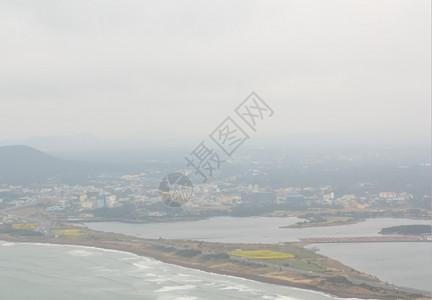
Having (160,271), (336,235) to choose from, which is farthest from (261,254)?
(336,235)

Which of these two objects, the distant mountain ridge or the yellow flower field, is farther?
the distant mountain ridge

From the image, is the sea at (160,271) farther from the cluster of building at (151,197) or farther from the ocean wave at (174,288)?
the cluster of building at (151,197)

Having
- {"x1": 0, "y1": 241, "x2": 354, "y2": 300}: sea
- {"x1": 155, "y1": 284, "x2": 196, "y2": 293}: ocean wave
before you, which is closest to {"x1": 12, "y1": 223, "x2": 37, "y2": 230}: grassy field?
{"x1": 0, "y1": 241, "x2": 354, "y2": 300}: sea

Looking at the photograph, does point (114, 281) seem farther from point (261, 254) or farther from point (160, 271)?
point (261, 254)

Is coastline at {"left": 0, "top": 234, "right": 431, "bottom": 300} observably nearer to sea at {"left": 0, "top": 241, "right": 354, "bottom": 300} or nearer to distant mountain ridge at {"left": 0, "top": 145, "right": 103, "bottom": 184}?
sea at {"left": 0, "top": 241, "right": 354, "bottom": 300}

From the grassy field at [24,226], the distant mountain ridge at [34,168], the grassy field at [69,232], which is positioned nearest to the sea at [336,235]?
the grassy field at [69,232]

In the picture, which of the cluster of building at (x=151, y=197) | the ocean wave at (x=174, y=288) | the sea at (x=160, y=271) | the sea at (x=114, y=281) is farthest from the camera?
the cluster of building at (x=151, y=197)
